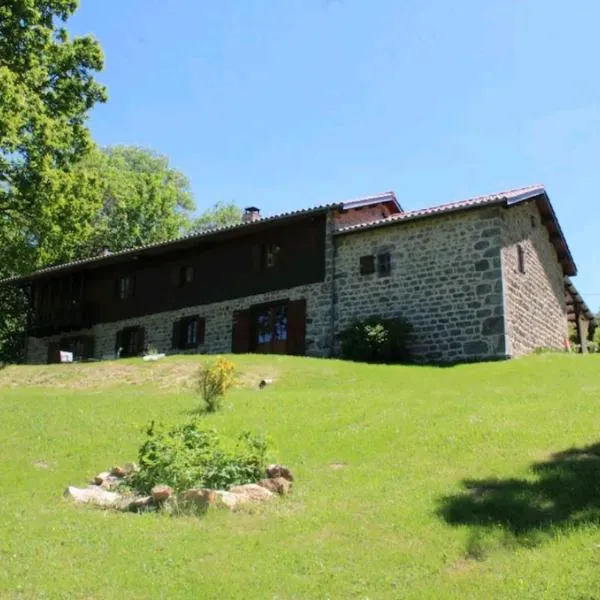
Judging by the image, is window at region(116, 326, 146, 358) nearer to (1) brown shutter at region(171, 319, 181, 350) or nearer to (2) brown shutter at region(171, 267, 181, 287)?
(1) brown shutter at region(171, 319, 181, 350)

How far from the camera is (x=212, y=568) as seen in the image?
20.8 ft

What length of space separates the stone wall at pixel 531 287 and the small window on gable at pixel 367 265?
419 centimetres

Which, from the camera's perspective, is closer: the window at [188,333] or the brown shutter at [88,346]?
the window at [188,333]

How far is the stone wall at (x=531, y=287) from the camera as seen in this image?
2177cm

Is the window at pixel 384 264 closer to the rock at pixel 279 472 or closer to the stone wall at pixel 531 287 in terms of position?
the stone wall at pixel 531 287

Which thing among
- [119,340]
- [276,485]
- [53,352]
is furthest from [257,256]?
[276,485]

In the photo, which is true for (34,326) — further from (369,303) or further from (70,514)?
(70,514)

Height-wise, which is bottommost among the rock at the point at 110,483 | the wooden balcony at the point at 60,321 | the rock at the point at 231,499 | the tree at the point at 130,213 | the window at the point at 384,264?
the rock at the point at 231,499

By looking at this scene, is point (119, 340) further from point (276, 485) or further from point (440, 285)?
point (276, 485)

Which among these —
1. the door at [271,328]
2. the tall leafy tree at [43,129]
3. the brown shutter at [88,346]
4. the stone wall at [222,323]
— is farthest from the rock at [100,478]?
the brown shutter at [88,346]

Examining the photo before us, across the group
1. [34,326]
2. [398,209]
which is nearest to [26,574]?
[398,209]

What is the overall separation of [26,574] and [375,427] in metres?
6.26

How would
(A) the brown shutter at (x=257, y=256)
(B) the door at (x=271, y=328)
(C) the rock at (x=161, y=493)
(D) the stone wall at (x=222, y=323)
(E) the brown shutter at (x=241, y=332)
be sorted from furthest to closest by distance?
(A) the brown shutter at (x=257, y=256), (E) the brown shutter at (x=241, y=332), (B) the door at (x=271, y=328), (D) the stone wall at (x=222, y=323), (C) the rock at (x=161, y=493)

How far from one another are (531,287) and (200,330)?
11.9 metres
